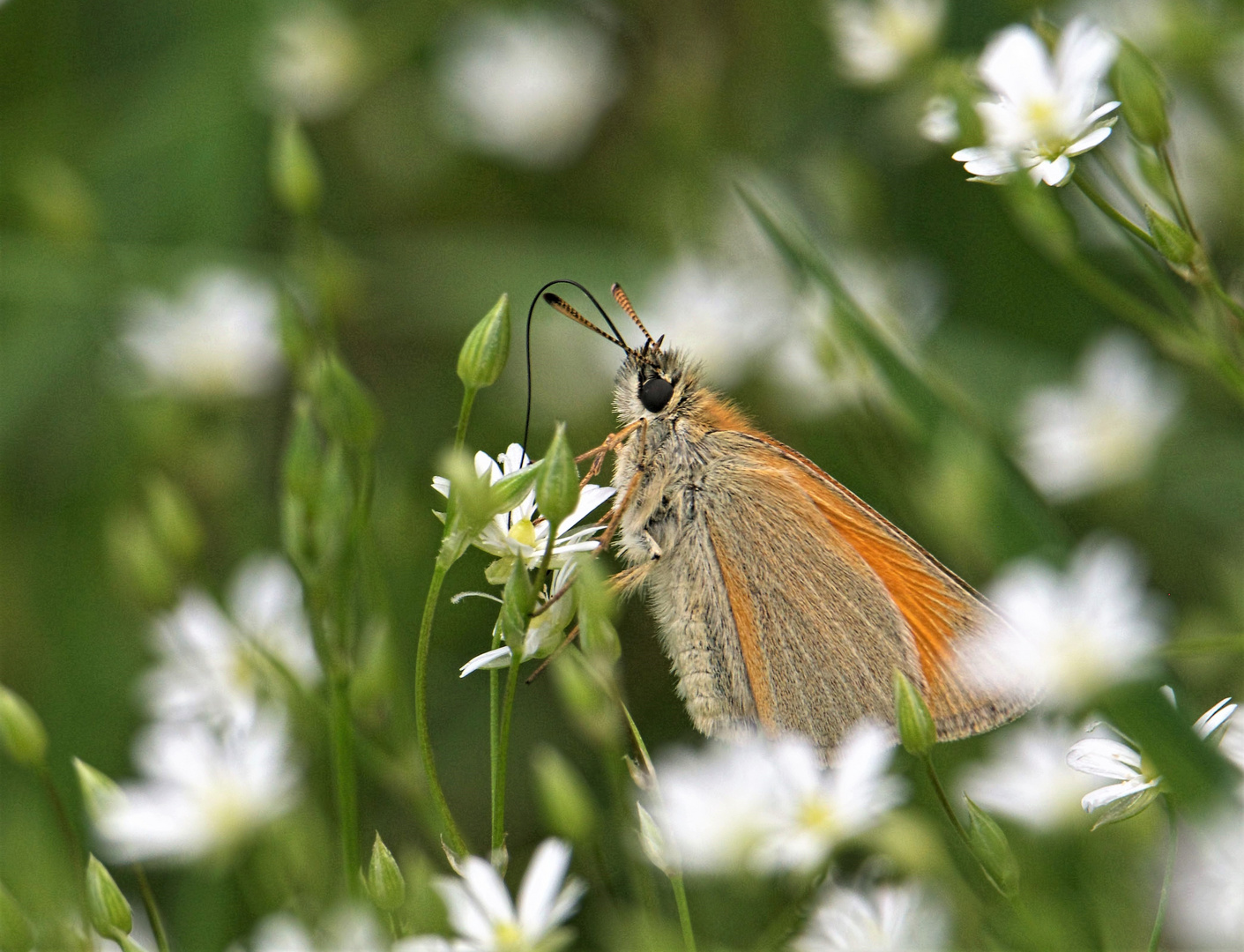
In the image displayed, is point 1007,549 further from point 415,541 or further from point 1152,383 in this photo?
point 1152,383

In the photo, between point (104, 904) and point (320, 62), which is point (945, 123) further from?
point (320, 62)

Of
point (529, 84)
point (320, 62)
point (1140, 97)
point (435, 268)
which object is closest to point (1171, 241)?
point (1140, 97)

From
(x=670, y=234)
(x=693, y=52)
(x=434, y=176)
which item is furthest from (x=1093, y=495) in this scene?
(x=434, y=176)

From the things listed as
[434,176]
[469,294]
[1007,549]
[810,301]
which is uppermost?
[434,176]

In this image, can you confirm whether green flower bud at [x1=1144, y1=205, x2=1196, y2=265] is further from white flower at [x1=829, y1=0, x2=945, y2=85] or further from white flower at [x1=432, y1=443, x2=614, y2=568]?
white flower at [x1=829, y1=0, x2=945, y2=85]

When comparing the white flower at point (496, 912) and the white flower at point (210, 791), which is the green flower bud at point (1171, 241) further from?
the white flower at point (210, 791)

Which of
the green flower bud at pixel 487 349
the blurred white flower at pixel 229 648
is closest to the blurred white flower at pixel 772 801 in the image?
the green flower bud at pixel 487 349

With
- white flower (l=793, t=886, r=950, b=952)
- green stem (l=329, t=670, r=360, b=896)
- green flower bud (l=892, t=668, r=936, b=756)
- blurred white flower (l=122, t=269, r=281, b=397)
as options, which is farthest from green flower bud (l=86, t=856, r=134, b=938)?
blurred white flower (l=122, t=269, r=281, b=397)
